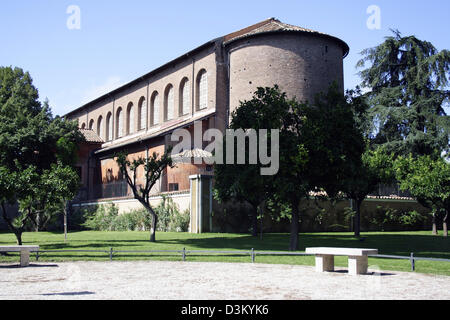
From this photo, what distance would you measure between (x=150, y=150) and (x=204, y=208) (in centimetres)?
1319

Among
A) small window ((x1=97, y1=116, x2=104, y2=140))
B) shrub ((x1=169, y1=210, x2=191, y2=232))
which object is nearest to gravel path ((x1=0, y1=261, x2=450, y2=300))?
shrub ((x1=169, y1=210, x2=191, y2=232))

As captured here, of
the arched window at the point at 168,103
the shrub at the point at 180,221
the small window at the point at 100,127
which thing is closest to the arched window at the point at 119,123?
the small window at the point at 100,127

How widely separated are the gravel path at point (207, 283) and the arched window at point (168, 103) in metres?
31.3

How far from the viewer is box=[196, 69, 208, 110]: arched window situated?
131 feet

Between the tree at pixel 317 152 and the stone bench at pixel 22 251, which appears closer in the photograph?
the stone bench at pixel 22 251

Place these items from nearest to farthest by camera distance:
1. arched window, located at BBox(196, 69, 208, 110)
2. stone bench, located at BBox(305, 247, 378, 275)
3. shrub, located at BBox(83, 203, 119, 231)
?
stone bench, located at BBox(305, 247, 378, 275), shrub, located at BBox(83, 203, 119, 231), arched window, located at BBox(196, 69, 208, 110)

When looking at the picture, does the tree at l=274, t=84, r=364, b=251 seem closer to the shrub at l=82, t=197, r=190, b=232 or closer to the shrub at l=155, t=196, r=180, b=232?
the shrub at l=82, t=197, r=190, b=232

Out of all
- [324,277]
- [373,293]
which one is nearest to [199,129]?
[324,277]

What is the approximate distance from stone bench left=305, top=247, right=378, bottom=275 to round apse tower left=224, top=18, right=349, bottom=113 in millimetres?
23798

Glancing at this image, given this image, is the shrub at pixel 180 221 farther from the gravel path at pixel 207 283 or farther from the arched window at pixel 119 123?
the arched window at pixel 119 123

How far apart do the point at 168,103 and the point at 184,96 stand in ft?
9.40

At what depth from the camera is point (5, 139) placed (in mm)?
33812

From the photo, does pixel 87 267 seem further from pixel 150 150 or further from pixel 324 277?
pixel 150 150

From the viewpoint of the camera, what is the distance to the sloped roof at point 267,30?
118ft
